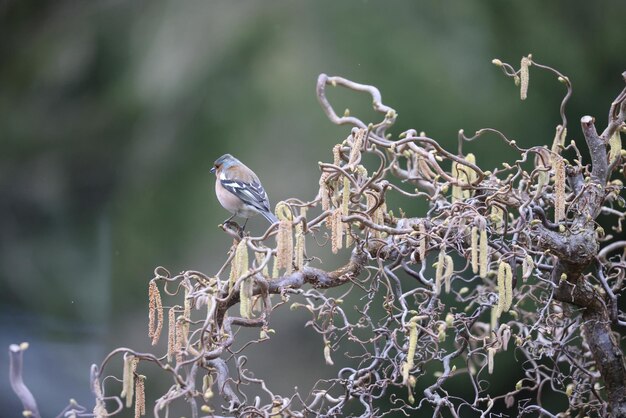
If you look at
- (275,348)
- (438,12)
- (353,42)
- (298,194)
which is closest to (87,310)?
(275,348)

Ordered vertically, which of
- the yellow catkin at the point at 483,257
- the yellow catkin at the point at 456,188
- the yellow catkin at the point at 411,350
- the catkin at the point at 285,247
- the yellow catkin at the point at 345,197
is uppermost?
the yellow catkin at the point at 456,188

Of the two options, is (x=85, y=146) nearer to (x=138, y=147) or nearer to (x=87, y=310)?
(x=138, y=147)

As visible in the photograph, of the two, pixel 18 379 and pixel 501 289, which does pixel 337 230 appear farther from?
pixel 18 379

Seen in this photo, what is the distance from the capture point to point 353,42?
4164mm

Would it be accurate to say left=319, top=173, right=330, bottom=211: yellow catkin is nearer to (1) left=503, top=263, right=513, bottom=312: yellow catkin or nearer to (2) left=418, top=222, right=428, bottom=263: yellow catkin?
(2) left=418, top=222, right=428, bottom=263: yellow catkin

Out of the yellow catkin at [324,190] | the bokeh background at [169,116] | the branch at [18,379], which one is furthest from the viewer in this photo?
the bokeh background at [169,116]

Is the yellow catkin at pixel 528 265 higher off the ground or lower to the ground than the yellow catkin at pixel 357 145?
lower

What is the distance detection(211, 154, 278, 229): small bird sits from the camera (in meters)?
2.75

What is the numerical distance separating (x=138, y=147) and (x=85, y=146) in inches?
11.9

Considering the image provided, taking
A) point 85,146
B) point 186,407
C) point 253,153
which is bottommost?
point 186,407

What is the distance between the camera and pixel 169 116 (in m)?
4.27

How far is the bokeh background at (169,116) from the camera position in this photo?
3.99 metres

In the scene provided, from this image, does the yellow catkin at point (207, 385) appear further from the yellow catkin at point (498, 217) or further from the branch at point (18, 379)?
the yellow catkin at point (498, 217)

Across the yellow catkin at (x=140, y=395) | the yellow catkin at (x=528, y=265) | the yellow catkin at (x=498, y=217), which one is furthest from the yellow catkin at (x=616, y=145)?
the yellow catkin at (x=140, y=395)
